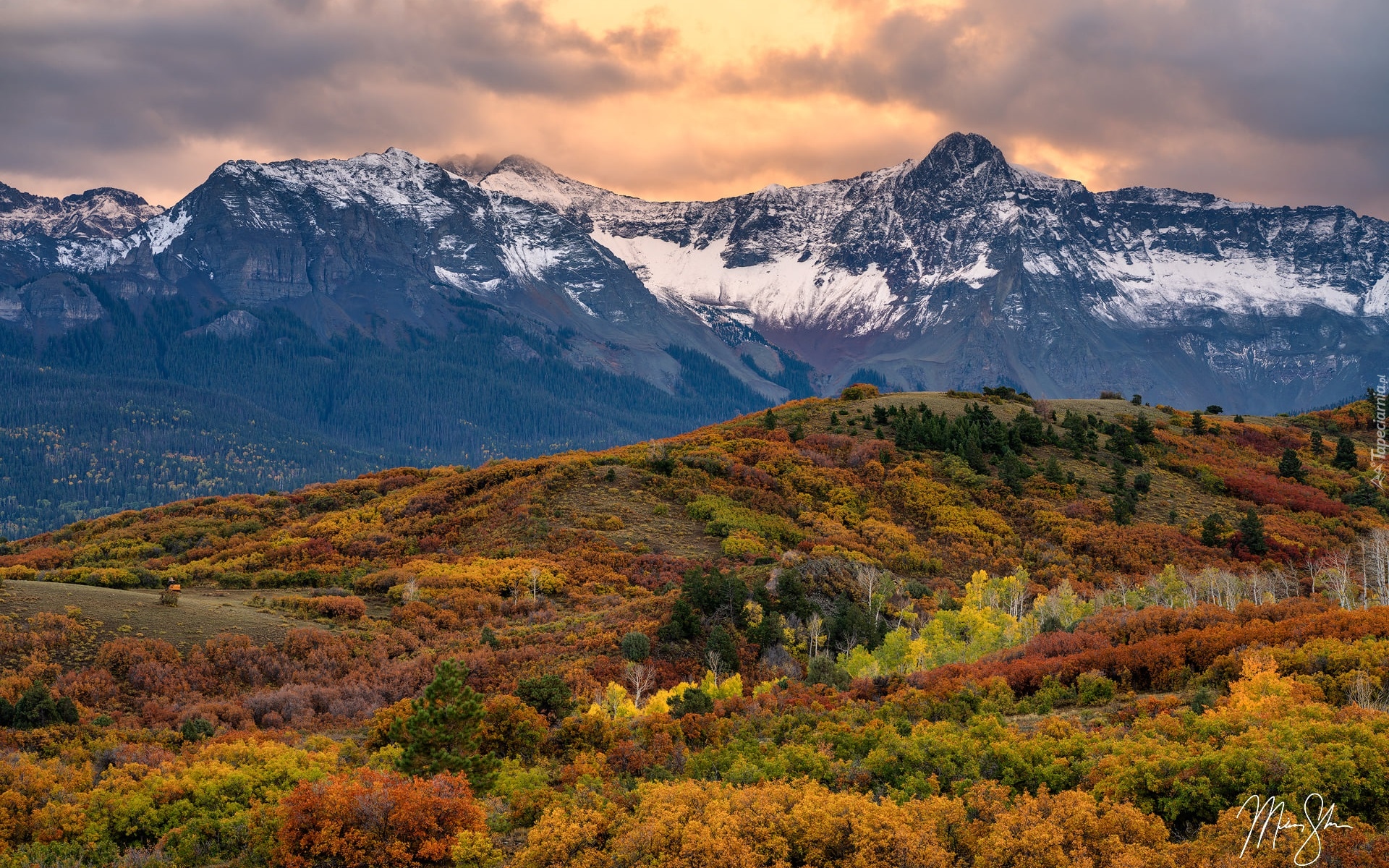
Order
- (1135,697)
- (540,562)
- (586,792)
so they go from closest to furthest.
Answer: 1. (586,792)
2. (1135,697)
3. (540,562)

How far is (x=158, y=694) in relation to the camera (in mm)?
36938

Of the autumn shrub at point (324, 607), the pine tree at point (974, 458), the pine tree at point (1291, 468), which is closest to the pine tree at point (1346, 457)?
the pine tree at point (1291, 468)

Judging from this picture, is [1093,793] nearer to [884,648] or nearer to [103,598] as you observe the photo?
[884,648]

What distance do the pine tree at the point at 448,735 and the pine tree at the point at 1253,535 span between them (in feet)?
207

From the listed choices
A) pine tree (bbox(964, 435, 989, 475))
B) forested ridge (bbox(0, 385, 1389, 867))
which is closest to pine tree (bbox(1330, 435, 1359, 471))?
forested ridge (bbox(0, 385, 1389, 867))

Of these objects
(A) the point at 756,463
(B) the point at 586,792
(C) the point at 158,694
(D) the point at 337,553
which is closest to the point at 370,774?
(B) the point at 586,792

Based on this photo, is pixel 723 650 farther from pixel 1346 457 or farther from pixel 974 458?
pixel 1346 457

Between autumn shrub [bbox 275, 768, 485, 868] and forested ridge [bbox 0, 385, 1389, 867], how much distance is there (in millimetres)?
74

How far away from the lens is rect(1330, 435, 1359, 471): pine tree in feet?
320

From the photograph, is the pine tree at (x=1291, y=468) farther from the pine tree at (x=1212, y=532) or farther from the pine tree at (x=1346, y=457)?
the pine tree at (x=1212, y=532)

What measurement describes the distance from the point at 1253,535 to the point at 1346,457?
37568mm

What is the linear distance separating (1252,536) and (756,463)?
38664 mm

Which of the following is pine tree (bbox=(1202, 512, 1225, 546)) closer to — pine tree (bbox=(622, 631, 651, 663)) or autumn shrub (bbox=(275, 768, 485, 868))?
pine tree (bbox=(622, 631, 651, 663))
